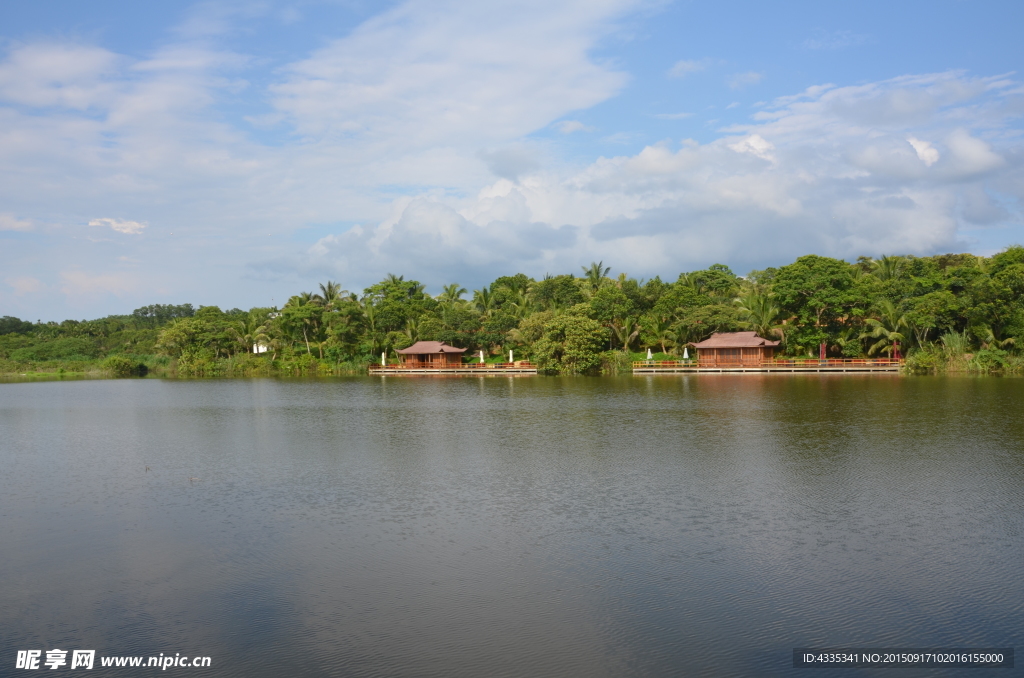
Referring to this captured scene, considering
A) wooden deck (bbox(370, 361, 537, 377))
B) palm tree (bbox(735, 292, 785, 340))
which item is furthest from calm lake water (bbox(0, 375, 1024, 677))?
wooden deck (bbox(370, 361, 537, 377))

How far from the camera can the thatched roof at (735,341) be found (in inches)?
1950

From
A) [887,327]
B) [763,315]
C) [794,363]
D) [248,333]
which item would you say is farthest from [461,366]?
[887,327]

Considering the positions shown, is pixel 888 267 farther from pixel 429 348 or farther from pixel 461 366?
pixel 429 348

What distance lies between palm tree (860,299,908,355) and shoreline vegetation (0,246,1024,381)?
0.37ft

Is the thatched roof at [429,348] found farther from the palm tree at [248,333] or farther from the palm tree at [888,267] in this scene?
the palm tree at [888,267]

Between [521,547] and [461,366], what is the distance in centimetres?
4914

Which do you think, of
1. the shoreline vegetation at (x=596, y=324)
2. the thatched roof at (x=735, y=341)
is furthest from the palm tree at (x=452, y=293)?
the thatched roof at (x=735, y=341)

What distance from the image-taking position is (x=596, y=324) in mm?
52906

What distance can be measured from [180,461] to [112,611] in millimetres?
10504

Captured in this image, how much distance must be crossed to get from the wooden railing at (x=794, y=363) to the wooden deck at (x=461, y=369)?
9326mm

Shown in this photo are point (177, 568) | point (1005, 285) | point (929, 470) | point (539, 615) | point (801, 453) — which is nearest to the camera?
point (539, 615)

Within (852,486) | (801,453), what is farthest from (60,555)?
(801,453)

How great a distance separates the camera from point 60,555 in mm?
10820

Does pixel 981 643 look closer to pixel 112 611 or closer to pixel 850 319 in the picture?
pixel 112 611
